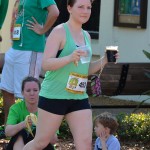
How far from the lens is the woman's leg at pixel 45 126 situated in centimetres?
559

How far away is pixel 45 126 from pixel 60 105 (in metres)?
0.21

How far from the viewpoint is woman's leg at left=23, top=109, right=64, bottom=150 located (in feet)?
18.3

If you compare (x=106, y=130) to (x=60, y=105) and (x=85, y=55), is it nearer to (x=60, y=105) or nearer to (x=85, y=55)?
(x=60, y=105)

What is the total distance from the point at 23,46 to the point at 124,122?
1.69m

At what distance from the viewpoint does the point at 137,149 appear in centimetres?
795

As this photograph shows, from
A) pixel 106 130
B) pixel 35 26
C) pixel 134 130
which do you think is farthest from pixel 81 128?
pixel 134 130

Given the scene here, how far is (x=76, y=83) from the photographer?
18.3ft

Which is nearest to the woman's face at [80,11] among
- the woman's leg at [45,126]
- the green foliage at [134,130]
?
the woman's leg at [45,126]

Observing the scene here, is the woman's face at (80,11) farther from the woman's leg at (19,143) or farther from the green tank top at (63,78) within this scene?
the woman's leg at (19,143)

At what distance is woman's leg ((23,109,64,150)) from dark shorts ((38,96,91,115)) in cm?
4

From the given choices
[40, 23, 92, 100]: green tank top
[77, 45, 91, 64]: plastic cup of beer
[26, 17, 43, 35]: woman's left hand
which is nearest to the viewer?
[77, 45, 91, 64]: plastic cup of beer

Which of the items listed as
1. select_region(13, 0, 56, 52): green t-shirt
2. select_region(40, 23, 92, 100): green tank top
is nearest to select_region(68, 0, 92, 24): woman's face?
select_region(40, 23, 92, 100): green tank top

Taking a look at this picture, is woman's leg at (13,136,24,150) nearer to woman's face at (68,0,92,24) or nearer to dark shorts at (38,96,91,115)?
dark shorts at (38,96,91,115)

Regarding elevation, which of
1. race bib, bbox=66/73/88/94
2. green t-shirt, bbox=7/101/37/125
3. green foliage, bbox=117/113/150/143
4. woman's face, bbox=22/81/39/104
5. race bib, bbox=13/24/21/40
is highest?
race bib, bbox=13/24/21/40
